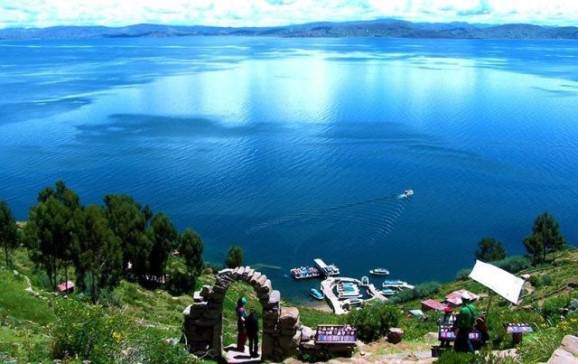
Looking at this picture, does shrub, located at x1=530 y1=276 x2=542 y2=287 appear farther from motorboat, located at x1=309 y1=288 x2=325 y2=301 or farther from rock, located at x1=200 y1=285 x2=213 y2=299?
rock, located at x1=200 y1=285 x2=213 y2=299

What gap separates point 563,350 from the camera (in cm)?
1458

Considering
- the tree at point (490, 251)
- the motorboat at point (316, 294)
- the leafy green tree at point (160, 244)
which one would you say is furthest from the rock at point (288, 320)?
the tree at point (490, 251)

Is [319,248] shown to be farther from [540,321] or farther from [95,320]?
[95,320]

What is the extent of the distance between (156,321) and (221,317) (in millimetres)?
9889

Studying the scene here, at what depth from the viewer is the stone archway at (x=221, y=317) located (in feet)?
67.4

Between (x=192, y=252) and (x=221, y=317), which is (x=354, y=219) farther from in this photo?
(x=221, y=317)

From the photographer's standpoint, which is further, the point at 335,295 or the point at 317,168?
the point at 317,168

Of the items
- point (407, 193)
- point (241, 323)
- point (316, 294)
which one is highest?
point (241, 323)

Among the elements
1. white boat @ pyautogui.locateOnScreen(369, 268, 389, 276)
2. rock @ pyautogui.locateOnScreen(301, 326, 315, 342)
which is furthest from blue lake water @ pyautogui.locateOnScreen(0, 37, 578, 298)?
rock @ pyautogui.locateOnScreen(301, 326, 315, 342)

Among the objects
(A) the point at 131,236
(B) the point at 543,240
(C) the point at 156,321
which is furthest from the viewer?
(B) the point at 543,240

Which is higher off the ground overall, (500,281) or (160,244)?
(500,281)

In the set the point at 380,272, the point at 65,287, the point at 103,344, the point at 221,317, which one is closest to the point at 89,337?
the point at 103,344

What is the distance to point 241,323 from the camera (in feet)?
69.5

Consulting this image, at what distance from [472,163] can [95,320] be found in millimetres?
95236
